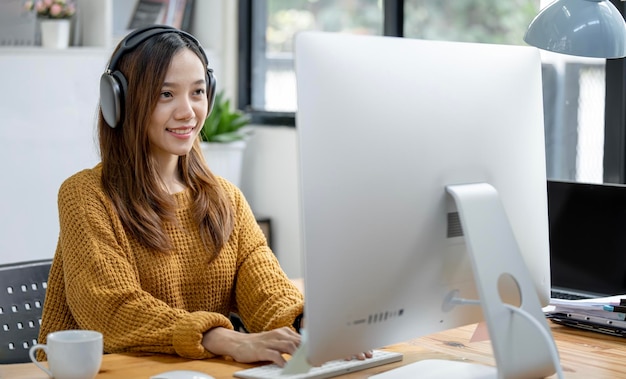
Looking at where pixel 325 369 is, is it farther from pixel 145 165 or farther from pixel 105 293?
pixel 145 165

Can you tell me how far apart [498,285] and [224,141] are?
2545 millimetres

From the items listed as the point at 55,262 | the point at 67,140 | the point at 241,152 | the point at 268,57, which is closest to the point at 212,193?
the point at 55,262

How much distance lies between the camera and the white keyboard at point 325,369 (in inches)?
54.3

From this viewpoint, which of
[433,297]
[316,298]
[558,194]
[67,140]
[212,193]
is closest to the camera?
[316,298]

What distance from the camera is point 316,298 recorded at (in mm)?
1153

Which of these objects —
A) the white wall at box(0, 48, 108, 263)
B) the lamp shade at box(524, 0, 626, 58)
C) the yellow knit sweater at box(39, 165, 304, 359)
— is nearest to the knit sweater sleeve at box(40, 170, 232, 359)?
the yellow knit sweater at box(39, 165, 304, 359)

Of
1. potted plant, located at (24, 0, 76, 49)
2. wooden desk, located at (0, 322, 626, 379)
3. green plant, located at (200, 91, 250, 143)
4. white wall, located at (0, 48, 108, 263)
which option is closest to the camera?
wooden desk, located at (0, 322, 626, 379)

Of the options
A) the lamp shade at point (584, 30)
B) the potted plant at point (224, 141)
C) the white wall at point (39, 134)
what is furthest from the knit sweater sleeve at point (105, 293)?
the potted plant at point (224, 141)

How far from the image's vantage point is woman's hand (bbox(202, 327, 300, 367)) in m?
1.47

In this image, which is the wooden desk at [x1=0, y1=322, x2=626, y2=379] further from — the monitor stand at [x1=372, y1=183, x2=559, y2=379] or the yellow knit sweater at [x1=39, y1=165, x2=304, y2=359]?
the monitor stand at [x1=372, y1=183, x2=559, y2=379]

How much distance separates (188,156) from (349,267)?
0.78 m

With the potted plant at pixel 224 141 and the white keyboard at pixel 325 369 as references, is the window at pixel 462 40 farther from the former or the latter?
the white keyboard at pixel 325 369

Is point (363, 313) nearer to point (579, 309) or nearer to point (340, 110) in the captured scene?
point (340, 110)

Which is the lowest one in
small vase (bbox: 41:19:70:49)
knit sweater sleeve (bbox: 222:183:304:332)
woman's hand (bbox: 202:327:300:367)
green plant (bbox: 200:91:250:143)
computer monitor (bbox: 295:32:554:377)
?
woman's hand (bbox: 202:327:300:367)
